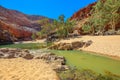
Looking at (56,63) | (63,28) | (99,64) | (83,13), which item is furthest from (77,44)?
(83,13)

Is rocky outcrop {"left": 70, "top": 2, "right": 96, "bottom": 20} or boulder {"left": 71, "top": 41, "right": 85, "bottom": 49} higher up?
rocky outcrop {"left": 70, "top": 2, "right": 96, "bottom": 20}

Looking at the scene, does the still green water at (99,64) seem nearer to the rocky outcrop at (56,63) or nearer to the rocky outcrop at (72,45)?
the rocky outcrop at (56,63)

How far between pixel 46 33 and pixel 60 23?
77.9 feet

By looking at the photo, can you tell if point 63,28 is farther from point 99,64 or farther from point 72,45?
point 99,64

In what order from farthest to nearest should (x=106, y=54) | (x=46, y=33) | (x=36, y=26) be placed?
1. (x=36, y=26)
2. (x=46, y=33)
3. (x=106, y=54)

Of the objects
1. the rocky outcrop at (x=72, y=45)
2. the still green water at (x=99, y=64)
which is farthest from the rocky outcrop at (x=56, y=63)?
the rocky outcrop at (x=72, y=45)

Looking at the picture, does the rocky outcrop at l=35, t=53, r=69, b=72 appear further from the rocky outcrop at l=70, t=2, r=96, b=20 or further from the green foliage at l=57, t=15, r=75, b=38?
the rocky outcrop at l=70, t=2, r=96, b=20

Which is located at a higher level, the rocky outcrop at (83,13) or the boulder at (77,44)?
the rocky outcrop at (83,13)

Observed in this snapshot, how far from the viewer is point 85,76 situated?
15.8 m

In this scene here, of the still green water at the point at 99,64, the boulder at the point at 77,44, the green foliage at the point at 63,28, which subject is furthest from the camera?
the green foliage at the point at 63,28

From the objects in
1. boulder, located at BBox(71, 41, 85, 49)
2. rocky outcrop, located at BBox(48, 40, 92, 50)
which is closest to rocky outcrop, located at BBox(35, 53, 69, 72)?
rocky outcrop, located at BBox(48, 40, 92, 50)

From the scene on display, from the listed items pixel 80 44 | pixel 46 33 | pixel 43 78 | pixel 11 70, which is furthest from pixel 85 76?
pixel 46 33

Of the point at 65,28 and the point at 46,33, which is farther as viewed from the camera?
the point at 46,33

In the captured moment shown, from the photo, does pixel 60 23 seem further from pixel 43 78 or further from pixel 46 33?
pixel 43 78
